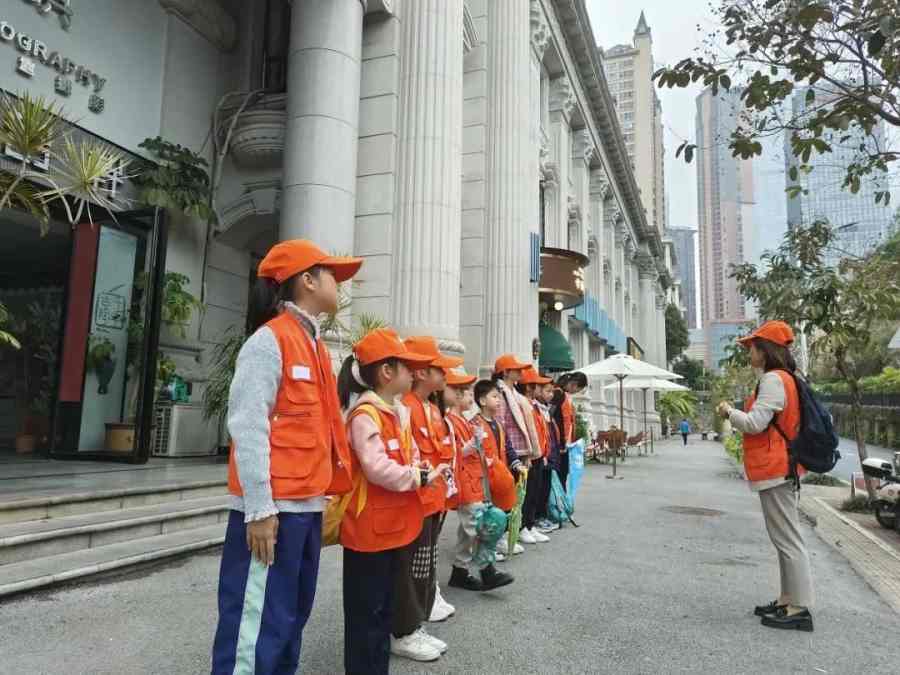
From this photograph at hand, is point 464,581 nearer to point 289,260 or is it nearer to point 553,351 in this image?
point 289,260

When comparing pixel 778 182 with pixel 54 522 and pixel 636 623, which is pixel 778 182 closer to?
pixel 636 623

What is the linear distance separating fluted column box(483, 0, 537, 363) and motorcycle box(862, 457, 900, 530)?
21.2 feet

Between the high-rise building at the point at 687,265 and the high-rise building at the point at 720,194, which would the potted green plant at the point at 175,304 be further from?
the high-rise building at the point at 687,265

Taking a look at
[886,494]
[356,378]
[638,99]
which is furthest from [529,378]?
[638,99]

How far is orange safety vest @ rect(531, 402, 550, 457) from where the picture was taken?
22.1ft

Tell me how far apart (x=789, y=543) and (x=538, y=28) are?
18251mm

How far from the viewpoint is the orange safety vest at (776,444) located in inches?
171

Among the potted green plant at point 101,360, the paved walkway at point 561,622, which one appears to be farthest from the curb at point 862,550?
the potted green plant at point 101,360

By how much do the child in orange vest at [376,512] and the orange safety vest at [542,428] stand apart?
142 inches

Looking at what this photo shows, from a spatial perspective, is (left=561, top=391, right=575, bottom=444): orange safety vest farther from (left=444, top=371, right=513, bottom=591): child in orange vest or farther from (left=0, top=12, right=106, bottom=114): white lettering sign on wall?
(left=0, top=12, right=106, bottom=114): white lettering sign on wall

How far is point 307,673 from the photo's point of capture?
3283 mm

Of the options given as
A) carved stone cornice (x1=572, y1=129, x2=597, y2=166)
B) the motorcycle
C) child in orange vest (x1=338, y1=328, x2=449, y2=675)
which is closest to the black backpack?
child in orange vest (x1=338, y1=328, x2=449, y2=675)

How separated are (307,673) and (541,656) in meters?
1.31

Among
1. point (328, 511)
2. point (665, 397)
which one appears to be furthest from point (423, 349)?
point (665, 397)
